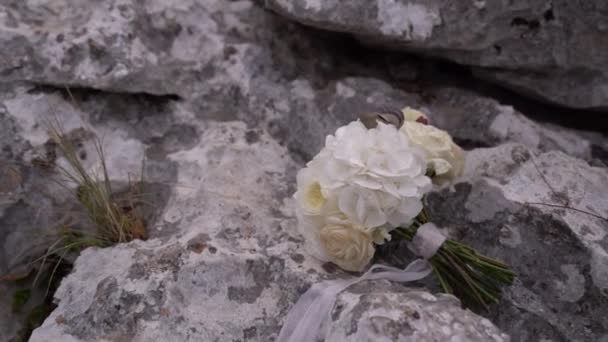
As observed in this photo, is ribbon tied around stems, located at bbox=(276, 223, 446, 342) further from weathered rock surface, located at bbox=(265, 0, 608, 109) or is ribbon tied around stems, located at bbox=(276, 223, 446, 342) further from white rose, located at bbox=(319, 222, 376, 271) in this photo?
weathered rock surface, located at bbox=(265, 0, 608, 109)

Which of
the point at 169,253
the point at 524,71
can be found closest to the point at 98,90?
the point at 169,253

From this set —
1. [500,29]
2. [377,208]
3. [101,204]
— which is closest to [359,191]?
[377,208]

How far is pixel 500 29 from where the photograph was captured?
79.6 inches

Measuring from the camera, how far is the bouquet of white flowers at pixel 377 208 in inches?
56.7

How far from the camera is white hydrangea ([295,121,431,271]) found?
144cm

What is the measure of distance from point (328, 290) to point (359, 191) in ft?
0.88

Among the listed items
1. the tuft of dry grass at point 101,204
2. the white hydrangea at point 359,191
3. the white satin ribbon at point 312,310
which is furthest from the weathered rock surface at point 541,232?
the tuft of dry grass at point 101,204

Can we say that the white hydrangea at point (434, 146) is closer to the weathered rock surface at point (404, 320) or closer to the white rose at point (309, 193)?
the white rose at point (309, 193)

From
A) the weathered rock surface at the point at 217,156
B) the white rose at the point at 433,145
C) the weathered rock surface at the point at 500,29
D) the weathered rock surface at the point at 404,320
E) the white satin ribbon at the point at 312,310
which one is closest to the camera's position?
the weathered rock surface at the point at 404,320

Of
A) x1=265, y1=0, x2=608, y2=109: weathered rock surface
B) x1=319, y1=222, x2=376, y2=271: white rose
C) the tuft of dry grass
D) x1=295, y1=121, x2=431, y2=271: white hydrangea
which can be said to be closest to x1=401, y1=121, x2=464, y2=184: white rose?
x1=295, y1=121, x2=431, y2=271: white hydrangea

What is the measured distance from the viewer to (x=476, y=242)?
1.69 m

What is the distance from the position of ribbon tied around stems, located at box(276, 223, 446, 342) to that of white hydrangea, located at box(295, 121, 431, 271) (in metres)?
0.07

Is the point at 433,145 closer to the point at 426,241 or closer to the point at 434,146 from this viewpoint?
the point at 434,146

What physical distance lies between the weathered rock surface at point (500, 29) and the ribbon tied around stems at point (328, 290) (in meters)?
0.81
